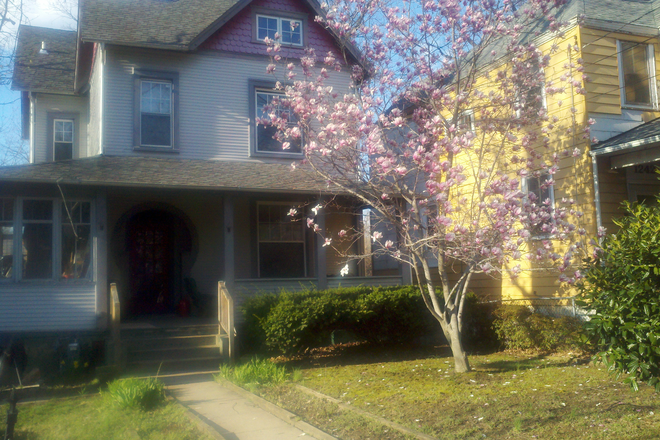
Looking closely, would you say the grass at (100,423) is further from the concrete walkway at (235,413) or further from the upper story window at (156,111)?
the upper story window at (156,111)

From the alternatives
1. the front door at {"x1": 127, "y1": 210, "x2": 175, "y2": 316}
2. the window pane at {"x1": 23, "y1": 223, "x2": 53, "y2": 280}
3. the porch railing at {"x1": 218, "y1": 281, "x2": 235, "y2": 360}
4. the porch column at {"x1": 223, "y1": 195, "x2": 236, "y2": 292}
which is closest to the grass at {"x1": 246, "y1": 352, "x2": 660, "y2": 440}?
the porch railing at {"x1": 218, "y1": 281, "x2": 235, "y2": 360}

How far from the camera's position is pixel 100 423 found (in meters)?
6.37

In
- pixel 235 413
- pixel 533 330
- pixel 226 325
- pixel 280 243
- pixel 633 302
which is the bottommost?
pixel 235 413

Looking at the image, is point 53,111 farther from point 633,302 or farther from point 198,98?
point 633,302

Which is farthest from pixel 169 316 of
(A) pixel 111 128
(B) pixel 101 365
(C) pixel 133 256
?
(A) pixel 111 128

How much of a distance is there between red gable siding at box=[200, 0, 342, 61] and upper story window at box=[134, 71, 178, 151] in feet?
4.22

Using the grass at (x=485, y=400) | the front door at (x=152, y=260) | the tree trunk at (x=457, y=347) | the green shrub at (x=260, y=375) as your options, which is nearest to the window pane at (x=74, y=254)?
the front door at (x=152, y=260)

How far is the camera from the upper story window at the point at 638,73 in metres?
11.7

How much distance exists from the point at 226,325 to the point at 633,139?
8027mm

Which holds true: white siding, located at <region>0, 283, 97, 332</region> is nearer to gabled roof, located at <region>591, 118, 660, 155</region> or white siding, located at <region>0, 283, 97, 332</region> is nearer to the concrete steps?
the concrete steps

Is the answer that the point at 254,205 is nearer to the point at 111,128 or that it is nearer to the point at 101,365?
the point at 111,128

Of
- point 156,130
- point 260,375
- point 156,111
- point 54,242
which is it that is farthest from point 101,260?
point 260,375

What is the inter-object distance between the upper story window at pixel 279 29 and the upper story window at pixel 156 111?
8.03 feet

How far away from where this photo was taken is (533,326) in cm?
1027
